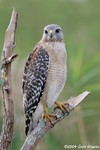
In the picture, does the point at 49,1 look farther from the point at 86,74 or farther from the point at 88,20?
the point at 86,74

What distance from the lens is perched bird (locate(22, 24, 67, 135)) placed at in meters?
7.35

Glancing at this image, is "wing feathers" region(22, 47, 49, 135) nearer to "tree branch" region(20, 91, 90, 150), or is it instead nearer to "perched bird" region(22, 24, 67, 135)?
"perched bird" region(22, 24, 67, 135)

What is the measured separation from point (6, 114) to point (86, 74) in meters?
1.98

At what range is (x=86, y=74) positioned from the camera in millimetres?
8477

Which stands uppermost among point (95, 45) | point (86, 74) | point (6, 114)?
point (95, 45)

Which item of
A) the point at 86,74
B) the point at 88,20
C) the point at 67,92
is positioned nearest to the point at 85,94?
the point at 86,74

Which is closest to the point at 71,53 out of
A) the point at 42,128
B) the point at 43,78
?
the point at 43,78

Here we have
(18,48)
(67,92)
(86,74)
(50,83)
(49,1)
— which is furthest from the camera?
(49,1)

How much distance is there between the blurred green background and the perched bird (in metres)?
0.82

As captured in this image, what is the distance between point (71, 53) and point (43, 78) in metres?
2.50

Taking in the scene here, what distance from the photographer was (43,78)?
747cm

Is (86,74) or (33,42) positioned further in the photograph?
(33,42)

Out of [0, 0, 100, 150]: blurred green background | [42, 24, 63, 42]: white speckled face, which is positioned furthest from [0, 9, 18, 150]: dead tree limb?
[0, 0, 100, 150]: blurred green background

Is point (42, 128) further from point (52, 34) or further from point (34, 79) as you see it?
point (52, 34)
